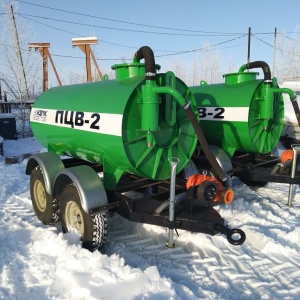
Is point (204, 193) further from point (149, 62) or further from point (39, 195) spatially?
point (39, 195)

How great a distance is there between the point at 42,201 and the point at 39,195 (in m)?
0.12

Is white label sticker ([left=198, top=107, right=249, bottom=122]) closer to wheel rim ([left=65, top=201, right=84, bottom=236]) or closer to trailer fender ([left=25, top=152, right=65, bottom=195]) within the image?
trailer fender ([left=25, top=152, right=65, bottom=195])

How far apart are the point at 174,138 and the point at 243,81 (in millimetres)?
2307

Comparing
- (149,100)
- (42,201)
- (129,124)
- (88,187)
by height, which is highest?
(149,100)

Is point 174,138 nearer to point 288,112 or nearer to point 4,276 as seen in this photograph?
point 4,276

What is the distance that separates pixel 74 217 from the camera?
3.80m

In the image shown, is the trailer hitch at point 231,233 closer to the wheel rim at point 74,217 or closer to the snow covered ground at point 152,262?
the snow covered ground at point 152,262

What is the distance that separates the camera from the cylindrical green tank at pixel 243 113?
499cm

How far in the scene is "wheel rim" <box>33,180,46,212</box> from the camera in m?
4.62

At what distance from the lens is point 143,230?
4.21m

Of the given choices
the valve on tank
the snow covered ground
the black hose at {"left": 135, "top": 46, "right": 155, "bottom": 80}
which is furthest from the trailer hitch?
the black hose at {"left": 135, "top": 46, "right": 155, "bottom": 80}

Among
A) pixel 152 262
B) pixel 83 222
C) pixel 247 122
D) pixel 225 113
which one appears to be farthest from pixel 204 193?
pixel 225 113

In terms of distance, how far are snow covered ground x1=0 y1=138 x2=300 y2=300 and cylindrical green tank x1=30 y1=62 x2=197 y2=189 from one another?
864 mm

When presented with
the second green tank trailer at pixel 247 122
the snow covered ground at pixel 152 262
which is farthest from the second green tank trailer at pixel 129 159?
the second green tank trailer at pixel 247 122
